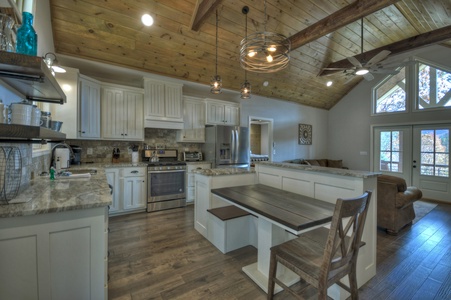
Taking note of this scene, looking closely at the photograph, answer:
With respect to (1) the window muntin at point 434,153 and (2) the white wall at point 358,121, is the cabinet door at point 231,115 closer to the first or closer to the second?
(2) the white wall at point 358,121

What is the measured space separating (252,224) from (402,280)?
1.60 meters

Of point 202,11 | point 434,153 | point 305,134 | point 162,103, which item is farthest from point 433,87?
point 162,103

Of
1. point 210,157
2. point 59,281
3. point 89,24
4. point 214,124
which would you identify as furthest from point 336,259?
point 89,24

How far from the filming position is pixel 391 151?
600 cm

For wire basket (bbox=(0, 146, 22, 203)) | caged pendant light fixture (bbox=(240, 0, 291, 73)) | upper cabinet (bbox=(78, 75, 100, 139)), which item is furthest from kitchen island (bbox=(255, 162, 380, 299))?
upper cabinet (bbox=(78, 75, 100, 139))

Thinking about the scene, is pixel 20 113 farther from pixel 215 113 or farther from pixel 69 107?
pixel 215 113

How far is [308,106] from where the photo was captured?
7242 millimetres

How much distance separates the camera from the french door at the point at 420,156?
16.5ft

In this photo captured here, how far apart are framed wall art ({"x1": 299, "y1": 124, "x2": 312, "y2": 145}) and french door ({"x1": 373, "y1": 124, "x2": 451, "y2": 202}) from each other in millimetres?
2022

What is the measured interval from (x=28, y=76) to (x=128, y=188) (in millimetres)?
2821

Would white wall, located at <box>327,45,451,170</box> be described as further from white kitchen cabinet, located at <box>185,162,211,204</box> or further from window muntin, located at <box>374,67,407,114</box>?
white kitchen cabinet, located at <box>185,162,211,204</box>

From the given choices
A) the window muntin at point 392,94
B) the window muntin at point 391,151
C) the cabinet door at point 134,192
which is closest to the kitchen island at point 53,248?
the cabinet door at point 134,192

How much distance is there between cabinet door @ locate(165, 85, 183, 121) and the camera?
14.0ft

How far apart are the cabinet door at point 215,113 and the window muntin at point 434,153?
5.43 meters
